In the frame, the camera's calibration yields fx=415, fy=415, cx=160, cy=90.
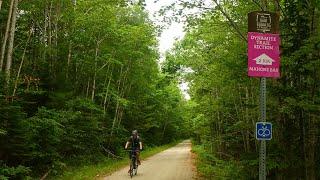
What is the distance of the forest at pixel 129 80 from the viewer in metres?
8.66

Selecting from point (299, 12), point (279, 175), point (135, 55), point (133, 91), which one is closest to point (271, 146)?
point (279, 175)

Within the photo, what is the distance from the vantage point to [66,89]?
17.5 meters

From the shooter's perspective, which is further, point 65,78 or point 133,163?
point 65,78

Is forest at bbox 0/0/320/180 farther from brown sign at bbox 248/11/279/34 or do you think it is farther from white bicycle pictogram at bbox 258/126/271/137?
white bicycle pictogram at bbox 258/126/271/137

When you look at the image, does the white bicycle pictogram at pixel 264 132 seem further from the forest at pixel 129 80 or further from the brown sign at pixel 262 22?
the forest at pixel 129 80

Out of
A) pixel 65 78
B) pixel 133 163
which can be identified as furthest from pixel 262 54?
pixel 65 78

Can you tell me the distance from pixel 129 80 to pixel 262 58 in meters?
27.7

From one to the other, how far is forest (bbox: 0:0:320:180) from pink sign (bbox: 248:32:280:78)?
166cm

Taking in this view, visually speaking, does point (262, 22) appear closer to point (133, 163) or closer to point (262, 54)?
point (262, 54)

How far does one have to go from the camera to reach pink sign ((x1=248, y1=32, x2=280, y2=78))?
5254 millimetres

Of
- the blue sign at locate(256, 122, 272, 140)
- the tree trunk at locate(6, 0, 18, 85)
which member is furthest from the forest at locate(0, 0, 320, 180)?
the blue sign at locate(256, 122, 272, 140)

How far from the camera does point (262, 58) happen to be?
5.27 m

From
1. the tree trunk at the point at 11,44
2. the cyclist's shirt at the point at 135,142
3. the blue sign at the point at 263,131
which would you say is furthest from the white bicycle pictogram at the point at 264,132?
the cyclist's shirt at the point at 135,142

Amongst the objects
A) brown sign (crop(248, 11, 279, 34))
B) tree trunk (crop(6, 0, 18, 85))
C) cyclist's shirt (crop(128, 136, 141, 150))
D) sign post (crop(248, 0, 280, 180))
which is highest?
tree trunk (crop(6, 0, 18, 85))
